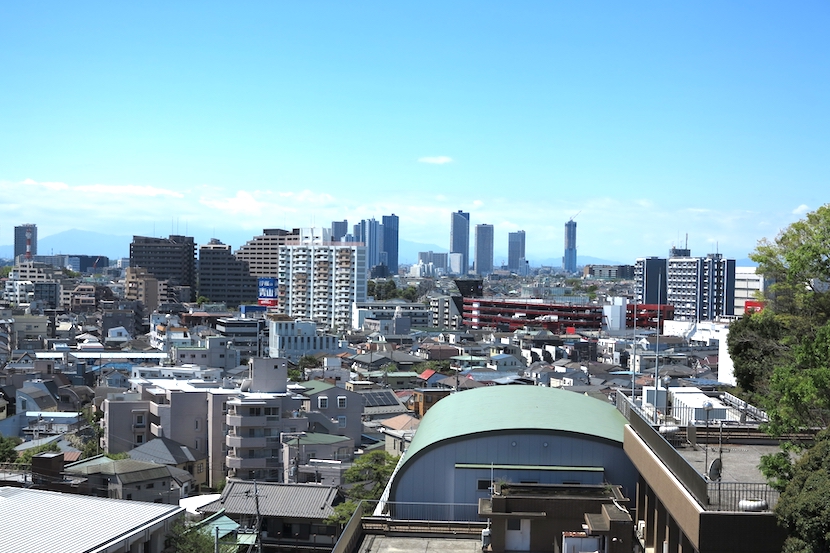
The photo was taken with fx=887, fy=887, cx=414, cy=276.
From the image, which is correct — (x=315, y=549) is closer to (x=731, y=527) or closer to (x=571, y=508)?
(x=571, y=508)

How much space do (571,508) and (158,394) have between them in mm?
18117

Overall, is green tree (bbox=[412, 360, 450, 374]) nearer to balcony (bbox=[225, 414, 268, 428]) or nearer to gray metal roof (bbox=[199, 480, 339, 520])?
balcony (bbox=[225, 414, 268, 428])

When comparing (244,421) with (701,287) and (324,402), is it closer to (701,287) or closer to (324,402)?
(324,402)

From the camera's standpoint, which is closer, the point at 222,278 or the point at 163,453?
the point at 163,453

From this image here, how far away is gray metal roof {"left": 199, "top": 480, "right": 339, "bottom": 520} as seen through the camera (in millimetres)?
17391

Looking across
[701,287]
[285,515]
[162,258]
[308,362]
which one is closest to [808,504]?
[285,515]

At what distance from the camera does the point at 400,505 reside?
11180 millimetres

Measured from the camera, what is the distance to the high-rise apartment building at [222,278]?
339ft

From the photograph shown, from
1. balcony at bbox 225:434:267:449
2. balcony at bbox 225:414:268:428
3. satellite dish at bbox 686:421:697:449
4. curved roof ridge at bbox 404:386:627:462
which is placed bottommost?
balcony at bbox 225:434:267:449

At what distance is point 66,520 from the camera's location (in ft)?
36.8

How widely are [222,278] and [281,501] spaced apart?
8811 centimetres

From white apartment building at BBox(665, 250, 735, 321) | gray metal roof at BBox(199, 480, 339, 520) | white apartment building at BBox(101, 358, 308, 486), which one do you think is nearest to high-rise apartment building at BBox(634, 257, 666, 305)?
white apartment building at BBox(665, 250, 735, 321)

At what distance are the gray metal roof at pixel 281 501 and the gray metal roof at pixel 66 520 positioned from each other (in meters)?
4.69

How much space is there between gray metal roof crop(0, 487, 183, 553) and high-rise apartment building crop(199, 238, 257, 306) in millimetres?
91791
